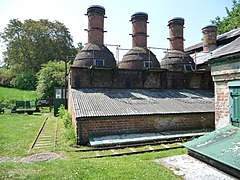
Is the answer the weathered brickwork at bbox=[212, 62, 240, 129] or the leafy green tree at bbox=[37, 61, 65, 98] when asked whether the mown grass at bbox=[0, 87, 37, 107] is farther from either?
the weathered brickwork at bbox=[212, 62, 240, 129]

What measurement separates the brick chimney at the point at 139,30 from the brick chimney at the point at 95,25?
303 centimetres

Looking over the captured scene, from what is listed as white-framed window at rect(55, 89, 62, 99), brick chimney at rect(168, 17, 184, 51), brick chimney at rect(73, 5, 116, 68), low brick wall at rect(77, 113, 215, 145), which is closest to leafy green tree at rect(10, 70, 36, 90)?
white-framed window at rect(55, 89, 62, 99)

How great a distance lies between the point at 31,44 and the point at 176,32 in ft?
102

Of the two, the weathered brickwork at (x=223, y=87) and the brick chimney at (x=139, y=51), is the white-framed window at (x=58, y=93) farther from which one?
the weathered brickwork at (x=223, y=87)

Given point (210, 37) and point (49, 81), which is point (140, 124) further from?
point (49, 81)

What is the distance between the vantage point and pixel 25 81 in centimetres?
3816

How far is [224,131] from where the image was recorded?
19.5ft

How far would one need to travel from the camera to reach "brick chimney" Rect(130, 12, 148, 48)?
1705cm

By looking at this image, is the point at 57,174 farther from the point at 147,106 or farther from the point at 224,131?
the point at 147,106

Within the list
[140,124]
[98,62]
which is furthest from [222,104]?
[98,62]

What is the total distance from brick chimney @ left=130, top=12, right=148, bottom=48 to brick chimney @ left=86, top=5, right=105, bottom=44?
9.94 ft

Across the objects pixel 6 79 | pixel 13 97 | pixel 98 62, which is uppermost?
pixel 6 79

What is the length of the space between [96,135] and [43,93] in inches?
750

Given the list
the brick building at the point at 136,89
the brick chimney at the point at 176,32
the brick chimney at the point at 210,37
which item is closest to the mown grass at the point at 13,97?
the brick building at the point at 136,89
